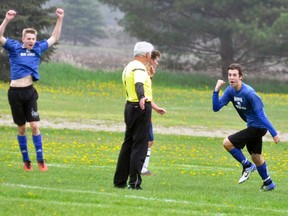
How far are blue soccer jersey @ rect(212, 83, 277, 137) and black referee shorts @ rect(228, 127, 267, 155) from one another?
0.08 m

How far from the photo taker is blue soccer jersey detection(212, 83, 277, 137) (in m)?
13.1

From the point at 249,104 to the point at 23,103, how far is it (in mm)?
3402

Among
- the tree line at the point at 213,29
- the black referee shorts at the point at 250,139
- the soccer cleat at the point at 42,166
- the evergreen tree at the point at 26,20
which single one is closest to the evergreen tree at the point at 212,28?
the tree line at the point at 213,29

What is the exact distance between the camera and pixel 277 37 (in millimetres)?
46688

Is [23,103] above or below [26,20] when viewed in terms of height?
above

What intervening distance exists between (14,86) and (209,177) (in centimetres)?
340

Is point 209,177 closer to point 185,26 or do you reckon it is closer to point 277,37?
point 277,37

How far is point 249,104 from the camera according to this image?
1321cm

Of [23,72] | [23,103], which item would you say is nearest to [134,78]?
[23,72]

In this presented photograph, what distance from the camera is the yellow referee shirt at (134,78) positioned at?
1230 cm

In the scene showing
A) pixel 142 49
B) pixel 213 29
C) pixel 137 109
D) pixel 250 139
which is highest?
pixel 142 49

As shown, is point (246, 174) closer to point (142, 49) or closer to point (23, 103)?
point (142, 49)

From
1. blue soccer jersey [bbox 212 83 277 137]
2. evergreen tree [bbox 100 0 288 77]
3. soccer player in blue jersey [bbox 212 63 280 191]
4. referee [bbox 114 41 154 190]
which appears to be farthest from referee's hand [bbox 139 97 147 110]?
evergreen tree [bbox 100 0 288 77]

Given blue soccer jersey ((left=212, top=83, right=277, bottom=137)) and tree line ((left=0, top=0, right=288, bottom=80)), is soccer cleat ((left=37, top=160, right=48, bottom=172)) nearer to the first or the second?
blue soccer jersey ((left=212, top=83, right=277, bottom=137))
